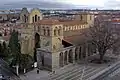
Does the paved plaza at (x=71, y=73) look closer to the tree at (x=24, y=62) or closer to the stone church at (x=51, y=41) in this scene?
the tree at (x=24, y=62)

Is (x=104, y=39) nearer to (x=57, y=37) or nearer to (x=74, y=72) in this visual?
(x=57, y=37)

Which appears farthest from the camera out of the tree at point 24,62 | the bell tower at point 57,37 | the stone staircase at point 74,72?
the bell tower at point 57,37

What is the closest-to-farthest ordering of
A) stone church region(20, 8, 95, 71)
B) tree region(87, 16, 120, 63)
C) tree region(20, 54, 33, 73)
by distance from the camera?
tree region(20, 54, 33, 73) < stone church region(20, 8, 95, 71) < tree region(87, 16, 120, 63)

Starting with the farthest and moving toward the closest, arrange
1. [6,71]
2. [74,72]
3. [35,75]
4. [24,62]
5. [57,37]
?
[57,37] → [6,71] → [24,62] → [74,72] → [35,75]

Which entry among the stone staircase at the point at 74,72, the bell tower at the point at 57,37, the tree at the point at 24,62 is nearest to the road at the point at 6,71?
the tree at the point at 24,62

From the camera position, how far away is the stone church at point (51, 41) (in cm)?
3925

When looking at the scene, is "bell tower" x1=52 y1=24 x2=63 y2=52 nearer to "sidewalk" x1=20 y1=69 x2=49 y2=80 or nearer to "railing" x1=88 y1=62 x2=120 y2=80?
"sidewalk" x1=20 y1=69 x2=49 y2=80

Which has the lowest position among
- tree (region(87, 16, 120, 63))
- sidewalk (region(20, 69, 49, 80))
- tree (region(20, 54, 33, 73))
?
sidewalk (region(20, 69, 49, 80))

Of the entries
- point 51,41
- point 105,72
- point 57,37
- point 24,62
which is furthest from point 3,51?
point 105,72

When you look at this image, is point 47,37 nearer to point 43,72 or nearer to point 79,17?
point 43,72

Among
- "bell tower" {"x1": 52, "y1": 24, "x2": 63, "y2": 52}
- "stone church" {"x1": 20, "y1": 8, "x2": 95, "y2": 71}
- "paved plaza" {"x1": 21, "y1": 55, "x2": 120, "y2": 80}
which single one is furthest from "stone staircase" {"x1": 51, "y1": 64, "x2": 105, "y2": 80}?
"bell tower" {"x1": 52, "y1": 24, "x2": 63, "y2": 52}

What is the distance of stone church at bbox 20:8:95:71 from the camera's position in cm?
3925

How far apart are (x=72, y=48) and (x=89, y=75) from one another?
8.60 m

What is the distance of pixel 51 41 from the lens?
41.3 meters
